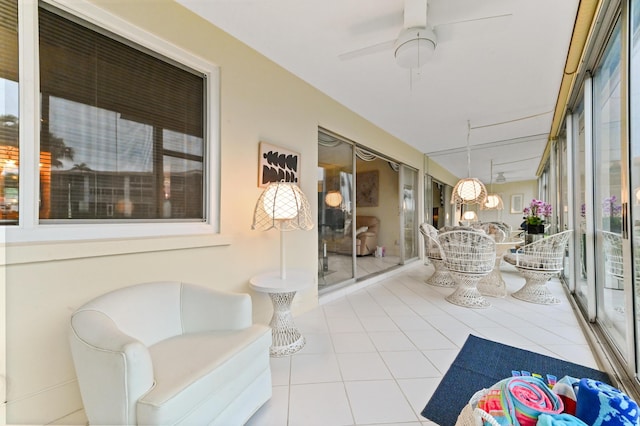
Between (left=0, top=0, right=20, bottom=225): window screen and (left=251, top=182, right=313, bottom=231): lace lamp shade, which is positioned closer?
(left=0, top=0, right=20, bottom=225): window screen

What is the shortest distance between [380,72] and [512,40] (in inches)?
44.7

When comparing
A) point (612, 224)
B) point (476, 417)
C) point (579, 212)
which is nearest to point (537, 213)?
point (579, 212)

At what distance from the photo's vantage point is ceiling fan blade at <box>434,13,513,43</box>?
6.37 ft

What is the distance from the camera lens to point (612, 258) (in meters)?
2.14

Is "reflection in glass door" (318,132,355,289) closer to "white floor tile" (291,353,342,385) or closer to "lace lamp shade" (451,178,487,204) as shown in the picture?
"white floor tile" (291,353,342,385)

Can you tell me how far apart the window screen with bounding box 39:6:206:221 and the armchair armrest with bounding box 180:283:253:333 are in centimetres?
64

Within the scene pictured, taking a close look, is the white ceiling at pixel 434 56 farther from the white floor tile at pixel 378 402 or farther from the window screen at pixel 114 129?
the white floor tile at pixel 378 402

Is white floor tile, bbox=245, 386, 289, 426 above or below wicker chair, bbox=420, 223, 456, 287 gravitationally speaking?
below

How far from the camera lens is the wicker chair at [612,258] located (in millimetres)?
1946

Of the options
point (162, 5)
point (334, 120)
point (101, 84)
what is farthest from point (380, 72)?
point (101, 84)

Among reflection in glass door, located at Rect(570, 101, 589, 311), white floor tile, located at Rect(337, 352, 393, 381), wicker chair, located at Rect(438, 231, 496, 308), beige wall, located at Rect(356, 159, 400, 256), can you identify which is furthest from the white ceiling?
white floor tile, located at Rect(337, 352, 393, 381)

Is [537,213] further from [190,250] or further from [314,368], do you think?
[190,250]

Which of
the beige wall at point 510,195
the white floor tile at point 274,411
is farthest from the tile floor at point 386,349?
the beige wall at point 510,195

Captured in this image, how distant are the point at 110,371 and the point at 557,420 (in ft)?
4.91
